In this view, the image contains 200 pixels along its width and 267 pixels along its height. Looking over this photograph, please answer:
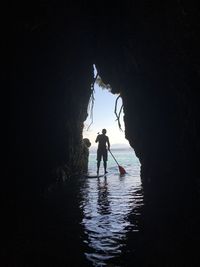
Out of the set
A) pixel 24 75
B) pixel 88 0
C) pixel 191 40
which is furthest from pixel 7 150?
pixel 191 40

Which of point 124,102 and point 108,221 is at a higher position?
point 124,102

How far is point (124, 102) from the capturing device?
47.8 ft

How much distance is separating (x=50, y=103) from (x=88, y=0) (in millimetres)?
4354

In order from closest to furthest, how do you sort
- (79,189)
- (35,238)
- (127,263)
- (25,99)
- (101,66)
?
(127,263), (35,238), (25,99), (79,189), (101,66)

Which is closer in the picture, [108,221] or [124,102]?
[108,221]

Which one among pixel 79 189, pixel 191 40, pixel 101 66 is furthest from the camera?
pixel 101 66

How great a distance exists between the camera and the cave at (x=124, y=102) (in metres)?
6.76

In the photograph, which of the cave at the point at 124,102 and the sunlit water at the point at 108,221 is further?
the cave at the point at 124,102

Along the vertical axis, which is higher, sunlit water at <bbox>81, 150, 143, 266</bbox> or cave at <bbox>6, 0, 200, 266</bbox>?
cave at <bbox>6, 0, 200, 266</bbox>

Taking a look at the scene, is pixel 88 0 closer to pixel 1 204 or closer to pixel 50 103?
pixel 50 103

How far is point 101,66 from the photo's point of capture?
44.2 feet

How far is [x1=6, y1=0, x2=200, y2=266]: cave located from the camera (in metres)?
6.76

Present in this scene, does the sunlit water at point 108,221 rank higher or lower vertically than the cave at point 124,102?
lower

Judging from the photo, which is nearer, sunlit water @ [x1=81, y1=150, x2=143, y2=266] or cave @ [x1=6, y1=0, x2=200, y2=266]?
sunlit water @ [x1=81, y1=150, x2=143, y2=266]
